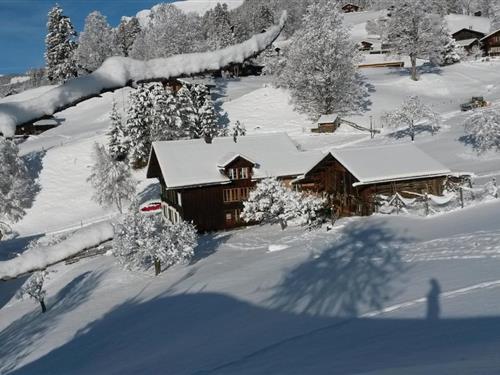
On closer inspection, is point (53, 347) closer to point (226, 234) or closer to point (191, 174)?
point (226, 234)

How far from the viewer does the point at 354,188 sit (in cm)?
3281

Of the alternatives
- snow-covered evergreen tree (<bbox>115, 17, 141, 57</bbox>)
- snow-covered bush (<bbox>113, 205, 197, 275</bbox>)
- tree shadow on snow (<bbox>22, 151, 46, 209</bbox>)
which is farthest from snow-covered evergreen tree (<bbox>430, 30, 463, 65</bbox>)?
snow-covered evergreen tree (<bbox>115, 17, 141, 57</bbox>)

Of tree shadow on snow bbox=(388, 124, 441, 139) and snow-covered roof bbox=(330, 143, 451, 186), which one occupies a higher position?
tree shadow on snow bbox=(388, 124, 441, 139)

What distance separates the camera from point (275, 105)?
69.2m

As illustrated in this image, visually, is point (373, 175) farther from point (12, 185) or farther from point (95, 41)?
point (95, 41)

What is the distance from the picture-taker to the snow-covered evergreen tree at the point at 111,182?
55031mm

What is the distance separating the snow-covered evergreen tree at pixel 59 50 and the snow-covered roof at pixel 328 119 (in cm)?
5493

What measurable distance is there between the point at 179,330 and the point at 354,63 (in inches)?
2154

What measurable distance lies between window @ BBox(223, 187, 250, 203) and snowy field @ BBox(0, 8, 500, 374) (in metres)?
3.17

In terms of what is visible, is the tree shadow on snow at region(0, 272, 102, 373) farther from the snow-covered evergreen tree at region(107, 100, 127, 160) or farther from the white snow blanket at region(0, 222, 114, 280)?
the snow-covered evergreen tree at region(107, 100, 127, 160)

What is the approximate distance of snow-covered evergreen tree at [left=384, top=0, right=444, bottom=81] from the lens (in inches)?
2677

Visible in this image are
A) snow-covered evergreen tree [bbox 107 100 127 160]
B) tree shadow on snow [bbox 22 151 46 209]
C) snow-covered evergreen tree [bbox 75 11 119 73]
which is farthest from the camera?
snow-covered evergreen tree [bbox 75 11 119 73]

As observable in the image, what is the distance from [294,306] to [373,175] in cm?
1624

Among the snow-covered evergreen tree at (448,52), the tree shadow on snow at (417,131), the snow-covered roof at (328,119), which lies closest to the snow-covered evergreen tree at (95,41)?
the snow-covered roof at (328,119)
